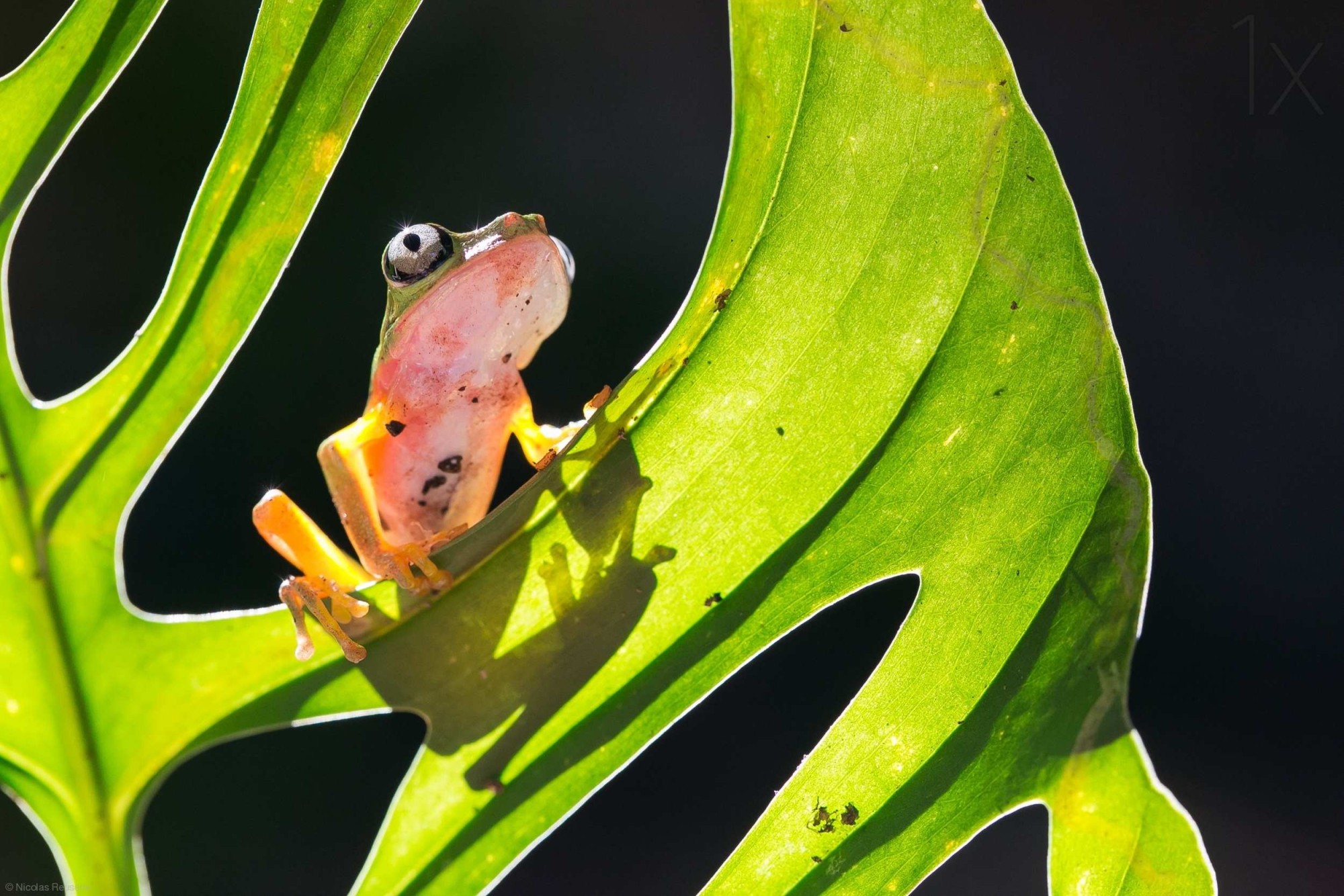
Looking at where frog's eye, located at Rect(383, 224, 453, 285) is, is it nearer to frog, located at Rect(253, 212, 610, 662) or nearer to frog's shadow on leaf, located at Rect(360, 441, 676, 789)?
frog, located at Rect(253, 212, 610, 662)

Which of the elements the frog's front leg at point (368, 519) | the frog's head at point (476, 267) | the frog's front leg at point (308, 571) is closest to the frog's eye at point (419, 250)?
the frog's head at point (476, 267)

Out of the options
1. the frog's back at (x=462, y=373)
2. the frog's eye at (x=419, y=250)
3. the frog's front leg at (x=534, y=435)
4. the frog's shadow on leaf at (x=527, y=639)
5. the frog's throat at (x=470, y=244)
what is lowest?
the frog's shadow on leaf at (x=527, y=639)

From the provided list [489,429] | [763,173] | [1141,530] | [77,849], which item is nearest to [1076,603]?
[1141,530]

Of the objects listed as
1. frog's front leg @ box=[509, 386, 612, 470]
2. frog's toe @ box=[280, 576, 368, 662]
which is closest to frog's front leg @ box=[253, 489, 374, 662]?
frog's toe @ box=[280, 576, 368, 662]

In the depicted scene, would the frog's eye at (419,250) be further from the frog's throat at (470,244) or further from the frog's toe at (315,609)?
the frog's toe at (315,609)

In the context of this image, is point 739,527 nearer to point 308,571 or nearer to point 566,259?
point 566,259

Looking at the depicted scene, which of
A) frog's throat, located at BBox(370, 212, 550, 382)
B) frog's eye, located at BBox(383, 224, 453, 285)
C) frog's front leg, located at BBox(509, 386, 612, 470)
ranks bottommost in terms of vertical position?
frog's front leg, located at BBox(509, 386, 612, 470)

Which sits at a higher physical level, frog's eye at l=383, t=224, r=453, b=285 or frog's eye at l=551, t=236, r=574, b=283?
frog's eye at l=383, t=224, r=453, b=285

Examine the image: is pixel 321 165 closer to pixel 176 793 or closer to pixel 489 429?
pixel 489 429
